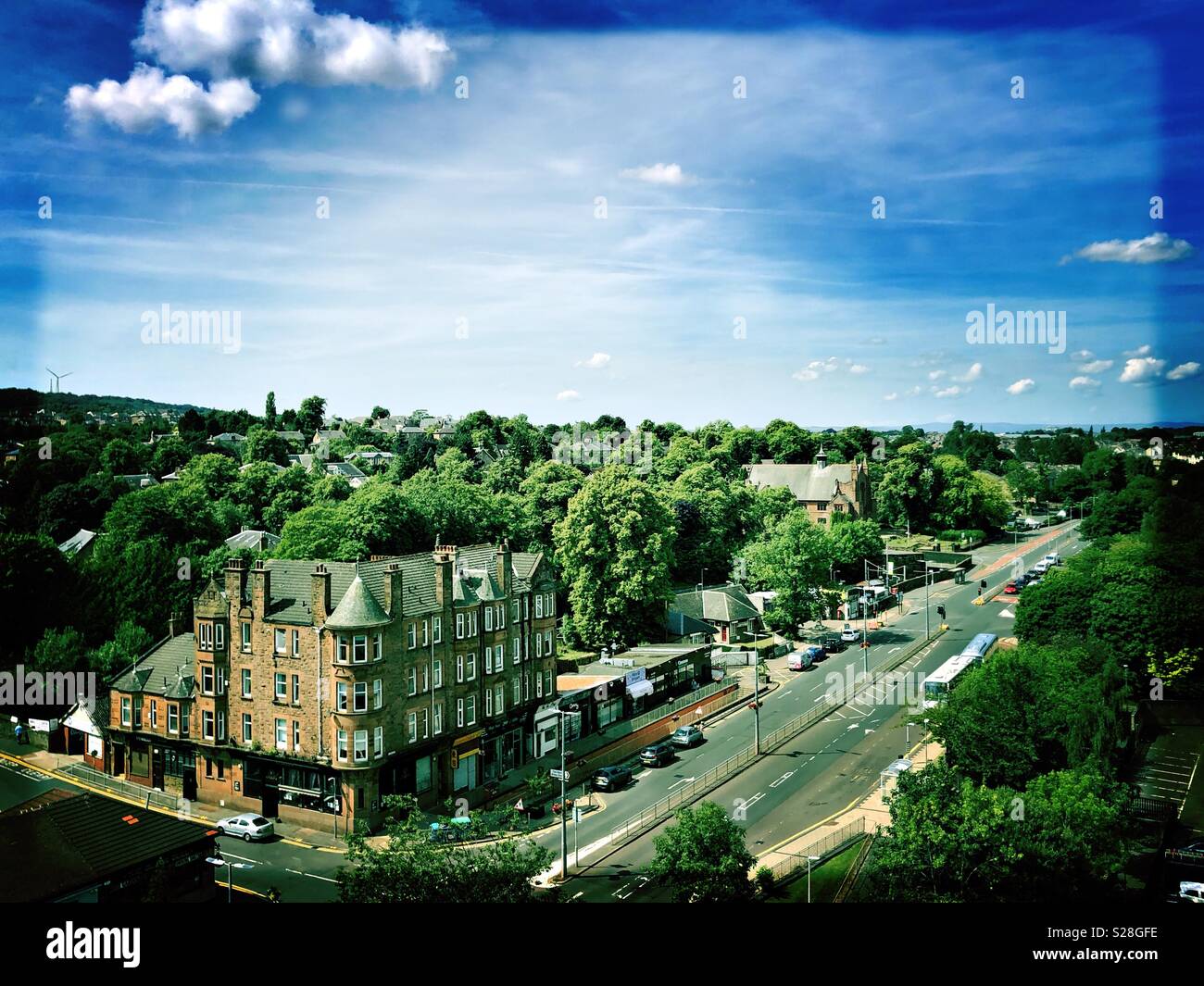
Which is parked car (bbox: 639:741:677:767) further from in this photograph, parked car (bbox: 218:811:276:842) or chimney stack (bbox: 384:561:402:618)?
parked car (bbox: 218:811:276:842)

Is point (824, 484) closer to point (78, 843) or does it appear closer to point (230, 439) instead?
point (230, 439)

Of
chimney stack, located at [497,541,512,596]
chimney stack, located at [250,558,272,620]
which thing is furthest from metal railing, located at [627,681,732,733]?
chimney stack, located at [250,558,272,620]

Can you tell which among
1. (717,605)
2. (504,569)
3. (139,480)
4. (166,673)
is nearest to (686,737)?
(504,569)

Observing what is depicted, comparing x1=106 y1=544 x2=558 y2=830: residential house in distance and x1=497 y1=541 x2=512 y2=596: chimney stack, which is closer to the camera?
x1=106 y1=544 x2=558 y2=830: residential house in distance

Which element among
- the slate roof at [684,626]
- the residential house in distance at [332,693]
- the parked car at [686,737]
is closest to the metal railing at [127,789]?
the residential house in distance at [332,693]

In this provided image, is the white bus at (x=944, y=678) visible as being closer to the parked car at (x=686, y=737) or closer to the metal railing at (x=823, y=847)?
the parked car at (x=686, y=737)
